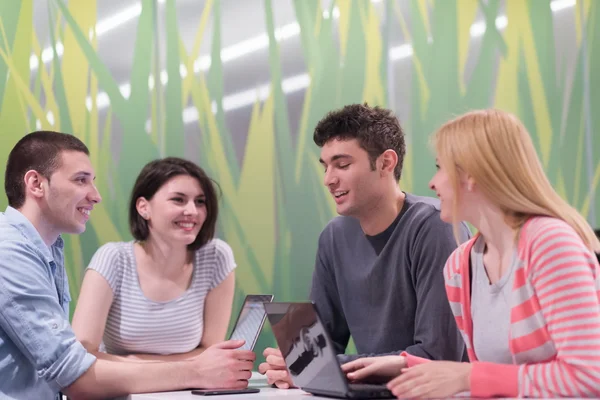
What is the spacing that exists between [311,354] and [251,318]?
1.27ft

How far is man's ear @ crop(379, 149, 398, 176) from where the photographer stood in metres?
2.46

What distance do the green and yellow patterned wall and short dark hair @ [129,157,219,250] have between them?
1.35ft

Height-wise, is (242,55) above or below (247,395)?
above

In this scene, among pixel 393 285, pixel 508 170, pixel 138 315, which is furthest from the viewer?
pixel 138 315

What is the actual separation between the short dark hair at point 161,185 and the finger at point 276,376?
1172 mm

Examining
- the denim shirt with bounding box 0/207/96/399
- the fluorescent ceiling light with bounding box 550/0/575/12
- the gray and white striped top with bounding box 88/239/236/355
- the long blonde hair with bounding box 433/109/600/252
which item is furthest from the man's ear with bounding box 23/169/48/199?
the fluorescent ceiling light with bounding box 550/0/575/12

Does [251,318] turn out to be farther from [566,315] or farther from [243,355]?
[566,315]

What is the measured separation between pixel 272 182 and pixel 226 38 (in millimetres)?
792

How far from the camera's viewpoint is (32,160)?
234 cm

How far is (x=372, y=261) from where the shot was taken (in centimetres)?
233

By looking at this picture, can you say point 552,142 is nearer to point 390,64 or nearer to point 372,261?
point 390,64

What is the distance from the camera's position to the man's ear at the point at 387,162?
2.46 meters

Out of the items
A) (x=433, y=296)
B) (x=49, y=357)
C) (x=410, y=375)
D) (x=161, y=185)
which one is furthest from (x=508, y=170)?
(x=161, y=185)

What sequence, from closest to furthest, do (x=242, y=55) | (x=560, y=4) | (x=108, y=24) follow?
1. (x=108, y=24)
2. (x=242, y=55)
3. (x=560, y=4)
